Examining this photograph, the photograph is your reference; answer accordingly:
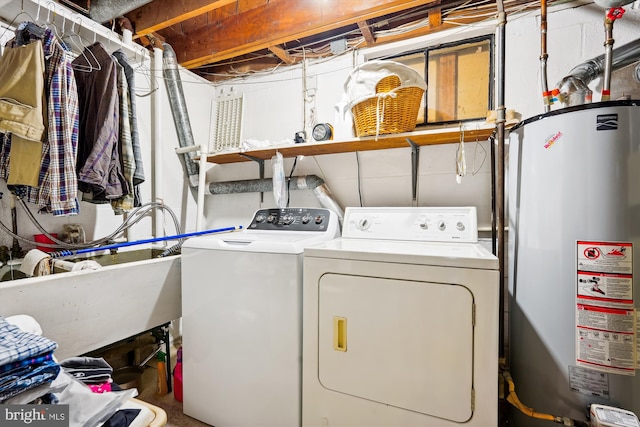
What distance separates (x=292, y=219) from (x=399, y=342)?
3.22 ft

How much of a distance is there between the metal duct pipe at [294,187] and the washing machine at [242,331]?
1.70 feet

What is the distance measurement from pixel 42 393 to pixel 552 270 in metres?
1.73

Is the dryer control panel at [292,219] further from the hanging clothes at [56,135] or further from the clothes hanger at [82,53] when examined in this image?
the clothes hanger at [82,53]

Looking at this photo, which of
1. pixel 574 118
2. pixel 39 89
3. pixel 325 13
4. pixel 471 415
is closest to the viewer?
pixel 471 415

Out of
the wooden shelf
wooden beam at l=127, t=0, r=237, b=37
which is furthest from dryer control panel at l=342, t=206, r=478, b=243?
wooden beam at l=127, t=0, r=237, b=37

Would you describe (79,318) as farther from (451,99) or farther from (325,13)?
(451,99)

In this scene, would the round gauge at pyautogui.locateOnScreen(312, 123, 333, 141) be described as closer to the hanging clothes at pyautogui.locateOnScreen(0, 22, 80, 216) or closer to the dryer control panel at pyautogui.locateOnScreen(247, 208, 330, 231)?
the dryer control panel at pyautogui.locateOnScreen(247, 208, 330, 231)

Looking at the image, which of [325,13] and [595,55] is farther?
[325,13]

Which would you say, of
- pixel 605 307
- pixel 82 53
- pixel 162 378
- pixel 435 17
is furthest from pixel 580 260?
pixel 82 53

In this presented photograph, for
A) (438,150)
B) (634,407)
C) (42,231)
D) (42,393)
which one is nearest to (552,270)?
(634,407)

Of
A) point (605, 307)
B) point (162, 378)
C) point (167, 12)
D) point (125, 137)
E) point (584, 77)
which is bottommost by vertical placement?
point (162, 378)

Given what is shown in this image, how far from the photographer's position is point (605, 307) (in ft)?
3.65

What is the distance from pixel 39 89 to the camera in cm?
132

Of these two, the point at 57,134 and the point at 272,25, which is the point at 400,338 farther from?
the point at 272,25
